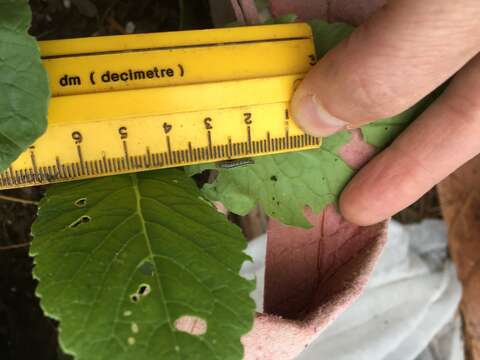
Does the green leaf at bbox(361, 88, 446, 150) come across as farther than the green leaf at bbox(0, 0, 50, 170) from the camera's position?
Yes

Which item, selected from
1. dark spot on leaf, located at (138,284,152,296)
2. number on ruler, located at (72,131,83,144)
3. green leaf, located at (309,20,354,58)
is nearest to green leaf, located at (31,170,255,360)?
dark spot on leaf, located at (138,284,152,296)

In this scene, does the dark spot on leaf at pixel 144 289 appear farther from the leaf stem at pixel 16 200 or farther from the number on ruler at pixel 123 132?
the leaf stem at pixel 16 200

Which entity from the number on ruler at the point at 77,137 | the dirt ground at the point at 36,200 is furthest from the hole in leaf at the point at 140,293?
the dirt ground at the point at 36,200

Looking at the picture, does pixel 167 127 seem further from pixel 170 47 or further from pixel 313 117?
pixel 313 117

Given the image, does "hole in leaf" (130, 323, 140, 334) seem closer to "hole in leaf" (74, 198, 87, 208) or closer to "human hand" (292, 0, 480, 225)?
"hole in leaf" (74, 198, 87, 208)

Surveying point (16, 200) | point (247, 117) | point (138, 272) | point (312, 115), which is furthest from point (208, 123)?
point (16, 200)

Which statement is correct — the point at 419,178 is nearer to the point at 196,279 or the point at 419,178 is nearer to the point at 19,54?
the point at 196,279
